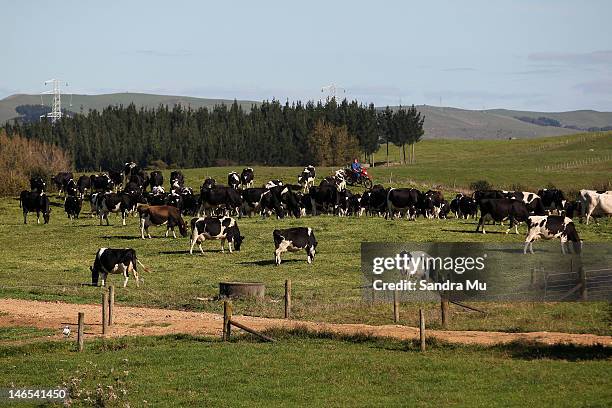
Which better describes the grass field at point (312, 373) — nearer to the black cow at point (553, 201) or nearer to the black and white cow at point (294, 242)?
the black and white cow at point (294, 242)

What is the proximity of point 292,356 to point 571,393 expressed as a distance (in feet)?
22.5

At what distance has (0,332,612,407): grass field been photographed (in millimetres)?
19844

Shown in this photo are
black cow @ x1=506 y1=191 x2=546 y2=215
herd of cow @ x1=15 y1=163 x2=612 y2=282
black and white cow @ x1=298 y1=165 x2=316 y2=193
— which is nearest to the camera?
black cow @ x1=506 y1=191 x2=546 y2=215

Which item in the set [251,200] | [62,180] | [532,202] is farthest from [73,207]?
[532,202]

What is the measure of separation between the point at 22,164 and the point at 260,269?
5332 cm

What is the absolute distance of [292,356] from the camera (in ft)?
77.9

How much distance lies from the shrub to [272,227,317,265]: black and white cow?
128ft

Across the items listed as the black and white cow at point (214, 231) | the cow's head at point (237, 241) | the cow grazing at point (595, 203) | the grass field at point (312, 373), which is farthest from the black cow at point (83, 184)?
the grass field at point (312, 373)

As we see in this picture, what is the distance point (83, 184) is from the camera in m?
69.2

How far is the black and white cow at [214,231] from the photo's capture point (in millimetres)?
43438

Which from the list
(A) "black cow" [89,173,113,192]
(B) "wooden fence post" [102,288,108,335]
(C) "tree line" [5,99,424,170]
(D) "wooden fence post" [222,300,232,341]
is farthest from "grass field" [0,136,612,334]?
(C) "tree line" [5,99,424,170]

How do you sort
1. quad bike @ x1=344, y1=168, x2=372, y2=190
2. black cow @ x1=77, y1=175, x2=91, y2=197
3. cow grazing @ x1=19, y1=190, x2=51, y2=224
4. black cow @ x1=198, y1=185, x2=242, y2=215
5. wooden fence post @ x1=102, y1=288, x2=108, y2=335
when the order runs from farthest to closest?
quad bike @ x1=344, y1=168, x2=372, y2=190 < black cow @ x1=77, y1=175, x2=91, y2=197 < cow grazing @ x1=19, y1=190, x2=51, y2=224 < black cow @ x1=198, y1=185, x2=242, y2=215 < wooden fence post @ x1=102, y1=288, x2=108, y2=335

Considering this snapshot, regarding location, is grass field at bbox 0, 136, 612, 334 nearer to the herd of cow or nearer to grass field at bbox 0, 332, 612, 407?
the herd of cow

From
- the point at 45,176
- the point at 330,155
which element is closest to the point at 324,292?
the point at 45,176
